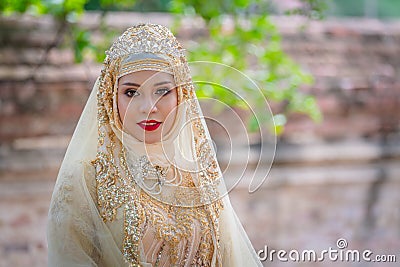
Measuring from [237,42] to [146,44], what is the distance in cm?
197

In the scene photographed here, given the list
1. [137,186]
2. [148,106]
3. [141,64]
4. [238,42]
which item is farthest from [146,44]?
[238,42]

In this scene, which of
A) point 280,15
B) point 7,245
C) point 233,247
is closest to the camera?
point 233,247

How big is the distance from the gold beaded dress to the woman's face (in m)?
0.02

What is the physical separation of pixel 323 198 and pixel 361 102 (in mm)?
627

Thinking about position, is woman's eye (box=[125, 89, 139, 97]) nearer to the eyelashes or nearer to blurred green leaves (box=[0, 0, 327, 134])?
the eyelashes

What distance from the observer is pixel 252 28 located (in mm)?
3986

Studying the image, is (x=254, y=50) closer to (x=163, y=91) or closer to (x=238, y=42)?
(x=238, y=42)

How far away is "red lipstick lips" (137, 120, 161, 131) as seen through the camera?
6.74 feet

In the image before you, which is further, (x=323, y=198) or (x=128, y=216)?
(x=323, y=198)

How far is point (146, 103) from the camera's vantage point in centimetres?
205

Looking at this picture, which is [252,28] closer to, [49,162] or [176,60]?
[49,162]

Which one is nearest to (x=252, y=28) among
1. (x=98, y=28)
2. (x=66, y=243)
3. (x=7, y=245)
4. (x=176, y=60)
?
(x=98, y=28)

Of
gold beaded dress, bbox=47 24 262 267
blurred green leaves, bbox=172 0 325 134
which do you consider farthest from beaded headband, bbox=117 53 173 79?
blurred green leaves, bbox=172 0 325 134

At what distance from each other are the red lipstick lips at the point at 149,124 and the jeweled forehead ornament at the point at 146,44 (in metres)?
0.19
